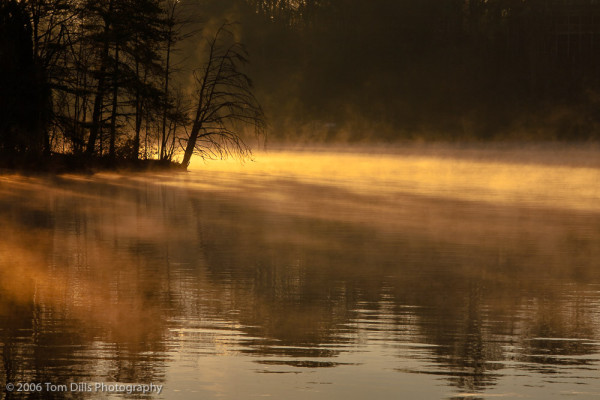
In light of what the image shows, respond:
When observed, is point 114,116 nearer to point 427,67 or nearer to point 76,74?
point 76,74

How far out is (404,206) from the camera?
26.3 meters

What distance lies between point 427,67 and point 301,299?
100793 mm

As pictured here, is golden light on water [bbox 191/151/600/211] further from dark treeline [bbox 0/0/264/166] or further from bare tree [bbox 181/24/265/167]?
dark treeline [bbox 0/0/264/166]

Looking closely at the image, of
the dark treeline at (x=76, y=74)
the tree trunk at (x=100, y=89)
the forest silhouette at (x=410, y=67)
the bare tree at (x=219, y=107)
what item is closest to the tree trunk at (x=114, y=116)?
the dark treeline at (x=76, y=74)

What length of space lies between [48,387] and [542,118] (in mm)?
96746

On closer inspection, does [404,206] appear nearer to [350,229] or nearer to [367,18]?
[350,229]

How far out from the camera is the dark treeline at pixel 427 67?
103 meters

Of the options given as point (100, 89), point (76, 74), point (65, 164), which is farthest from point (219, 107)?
point (65, 164)

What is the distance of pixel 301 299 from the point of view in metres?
12.2

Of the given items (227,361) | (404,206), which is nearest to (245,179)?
(404,206)

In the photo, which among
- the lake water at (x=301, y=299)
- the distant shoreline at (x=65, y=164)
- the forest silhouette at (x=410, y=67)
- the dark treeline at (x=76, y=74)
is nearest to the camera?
the lake water at (x=301, y=299)

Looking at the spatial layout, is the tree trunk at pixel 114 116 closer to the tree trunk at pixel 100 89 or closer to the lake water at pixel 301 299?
the tree trunk at pixel 100 89

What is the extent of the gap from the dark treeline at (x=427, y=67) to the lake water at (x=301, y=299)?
77.0 metres

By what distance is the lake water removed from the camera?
27.8 feet
